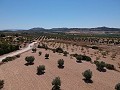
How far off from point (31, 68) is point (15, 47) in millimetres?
38185

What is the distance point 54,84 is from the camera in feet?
97.1

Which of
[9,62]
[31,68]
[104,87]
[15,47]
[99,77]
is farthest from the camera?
[15,47]

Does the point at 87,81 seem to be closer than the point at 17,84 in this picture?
No

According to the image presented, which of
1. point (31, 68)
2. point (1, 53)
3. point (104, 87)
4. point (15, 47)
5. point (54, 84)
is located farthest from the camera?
point (15, 47)

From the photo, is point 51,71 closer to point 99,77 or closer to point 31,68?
point 31,68

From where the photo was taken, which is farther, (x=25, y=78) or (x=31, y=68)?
(x=31, y=68)

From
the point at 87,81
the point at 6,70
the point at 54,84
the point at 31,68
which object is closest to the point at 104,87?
the point at 87,81

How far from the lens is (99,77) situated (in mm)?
37594

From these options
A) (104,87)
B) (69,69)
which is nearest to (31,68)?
(69,69)

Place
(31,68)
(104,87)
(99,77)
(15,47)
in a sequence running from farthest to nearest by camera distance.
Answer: (15,47) → (31,68) → (99,77) → (104,87)

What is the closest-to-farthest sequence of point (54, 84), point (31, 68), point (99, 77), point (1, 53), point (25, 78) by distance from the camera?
point (54, 84) → point (25, 78) → point (99, 77) → point (31, 68) → point (1, 53)

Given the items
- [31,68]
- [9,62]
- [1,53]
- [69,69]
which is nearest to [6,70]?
[31,68]

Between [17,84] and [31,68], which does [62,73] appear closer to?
[31,68]

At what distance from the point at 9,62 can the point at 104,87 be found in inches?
887
